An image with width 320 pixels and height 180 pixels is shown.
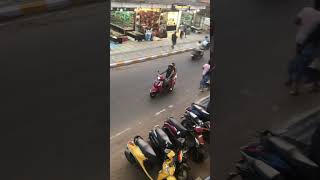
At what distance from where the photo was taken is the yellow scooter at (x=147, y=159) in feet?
14.1

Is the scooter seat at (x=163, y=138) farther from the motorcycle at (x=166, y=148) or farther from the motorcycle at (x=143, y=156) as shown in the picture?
the motorcycle at (x=143, y=156)

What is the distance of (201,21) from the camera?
13.8 m

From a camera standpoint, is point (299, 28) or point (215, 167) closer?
point (299, 28)

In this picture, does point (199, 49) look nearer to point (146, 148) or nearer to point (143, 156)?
point (146, 148)

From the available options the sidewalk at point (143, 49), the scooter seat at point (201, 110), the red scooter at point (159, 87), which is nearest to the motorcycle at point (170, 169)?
the scooter seat at point (201, 110)

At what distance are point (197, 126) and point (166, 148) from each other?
749mm

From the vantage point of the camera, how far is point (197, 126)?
525 centimetres

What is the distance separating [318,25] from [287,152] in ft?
3.06
